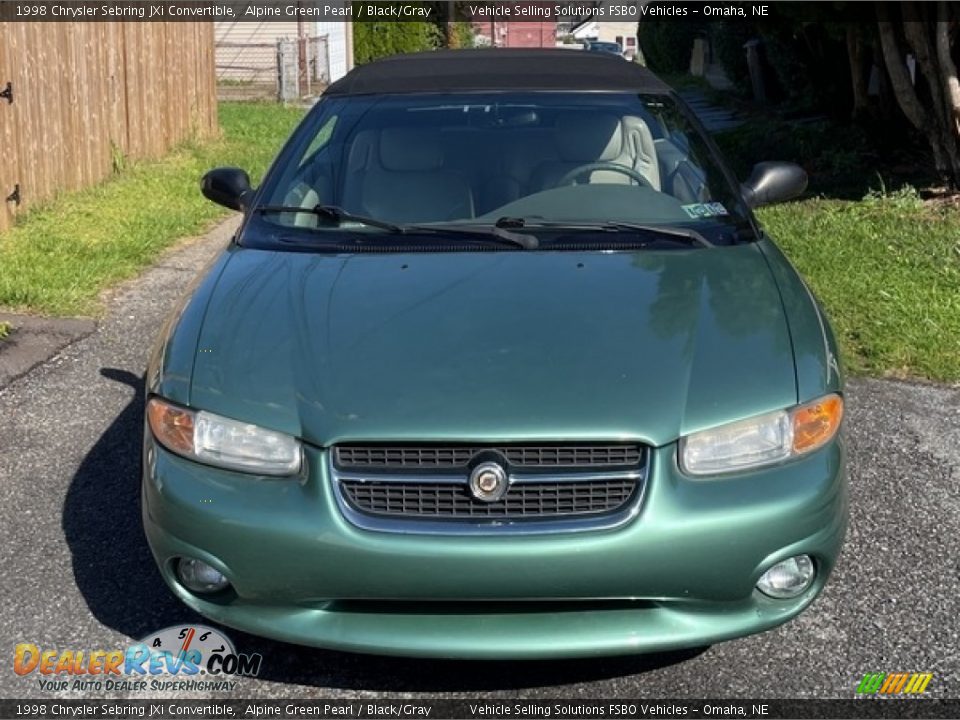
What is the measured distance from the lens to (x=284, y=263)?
3.77 m

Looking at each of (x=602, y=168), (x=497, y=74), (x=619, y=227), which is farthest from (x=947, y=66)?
(x=619, y=227)

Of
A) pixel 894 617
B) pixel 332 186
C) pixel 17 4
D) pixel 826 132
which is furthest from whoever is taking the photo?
pixel 826 132

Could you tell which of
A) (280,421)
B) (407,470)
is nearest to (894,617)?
(407,470)

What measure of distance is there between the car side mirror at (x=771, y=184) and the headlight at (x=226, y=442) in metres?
2.25

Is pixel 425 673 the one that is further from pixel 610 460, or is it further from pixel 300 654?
pixel 610 460

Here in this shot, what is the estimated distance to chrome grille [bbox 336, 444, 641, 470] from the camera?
9.40 feet

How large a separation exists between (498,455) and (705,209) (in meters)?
1.66

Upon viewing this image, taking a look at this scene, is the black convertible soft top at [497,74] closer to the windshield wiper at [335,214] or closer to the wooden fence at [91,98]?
the windshield wiper at [335,214]

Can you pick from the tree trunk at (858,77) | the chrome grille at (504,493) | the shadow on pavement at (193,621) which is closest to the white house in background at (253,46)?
the tree trunk at (858,77)

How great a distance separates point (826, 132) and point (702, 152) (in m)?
8.96

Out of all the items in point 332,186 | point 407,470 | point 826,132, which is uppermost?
point 332,186

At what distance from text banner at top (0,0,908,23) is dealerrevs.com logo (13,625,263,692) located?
645cm

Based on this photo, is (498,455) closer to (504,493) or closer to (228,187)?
(504,493)

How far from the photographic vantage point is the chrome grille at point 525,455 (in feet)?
9.40
